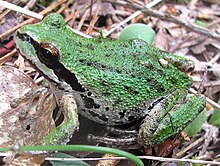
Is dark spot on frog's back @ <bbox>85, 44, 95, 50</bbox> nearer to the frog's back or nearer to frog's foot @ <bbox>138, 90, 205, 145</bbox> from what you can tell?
the frog's back

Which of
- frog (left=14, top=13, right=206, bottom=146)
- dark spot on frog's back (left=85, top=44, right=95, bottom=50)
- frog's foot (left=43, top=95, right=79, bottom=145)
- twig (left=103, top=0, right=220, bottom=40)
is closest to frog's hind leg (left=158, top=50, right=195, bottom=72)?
frog (left=14, top=13, right=206, bottom=146)

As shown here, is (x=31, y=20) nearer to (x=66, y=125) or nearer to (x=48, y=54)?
(x=48, y=54)

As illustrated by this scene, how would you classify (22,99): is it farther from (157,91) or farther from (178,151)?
(178,151)

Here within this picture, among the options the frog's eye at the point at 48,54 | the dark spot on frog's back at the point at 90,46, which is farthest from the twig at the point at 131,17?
the frog's eye at the point at 48,54

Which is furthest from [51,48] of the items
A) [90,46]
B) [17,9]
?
[17,9]

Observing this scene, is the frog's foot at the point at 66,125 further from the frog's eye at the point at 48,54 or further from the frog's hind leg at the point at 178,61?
the frog's hind leg at the point at 178,61

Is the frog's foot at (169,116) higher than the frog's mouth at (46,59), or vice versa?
the frog's mouth at (46,59)
